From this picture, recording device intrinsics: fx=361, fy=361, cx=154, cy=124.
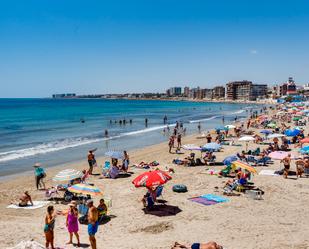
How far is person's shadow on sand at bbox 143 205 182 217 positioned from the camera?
40.3 ft

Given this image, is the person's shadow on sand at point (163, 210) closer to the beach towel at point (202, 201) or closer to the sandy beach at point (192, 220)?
the sandy beach at point (192, 220)

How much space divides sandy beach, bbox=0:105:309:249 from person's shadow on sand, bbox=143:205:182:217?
3 centimetres

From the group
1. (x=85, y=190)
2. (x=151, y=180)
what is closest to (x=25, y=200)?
(x=85, y=190)

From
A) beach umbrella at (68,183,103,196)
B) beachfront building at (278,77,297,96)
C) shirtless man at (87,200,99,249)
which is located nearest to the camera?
shirtless man at (87,200,99,249)

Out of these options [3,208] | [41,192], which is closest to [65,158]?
[41,192]

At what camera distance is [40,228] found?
1101 cm

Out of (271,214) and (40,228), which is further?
(271,214)

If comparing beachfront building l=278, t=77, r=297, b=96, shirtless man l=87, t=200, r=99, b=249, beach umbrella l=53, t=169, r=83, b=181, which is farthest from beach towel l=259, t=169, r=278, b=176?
beachfront building l=278, t=77, r=297, b=96

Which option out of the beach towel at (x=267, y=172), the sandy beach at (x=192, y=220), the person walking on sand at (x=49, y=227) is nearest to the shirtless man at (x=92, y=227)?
the sandy beach at (x=192, y=220)

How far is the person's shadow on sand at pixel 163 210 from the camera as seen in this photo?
12.3 m

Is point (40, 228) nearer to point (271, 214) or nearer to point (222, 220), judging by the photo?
point (222, 220)

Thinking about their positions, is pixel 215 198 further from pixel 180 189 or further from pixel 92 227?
pixel 92 227

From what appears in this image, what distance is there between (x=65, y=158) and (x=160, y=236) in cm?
1763

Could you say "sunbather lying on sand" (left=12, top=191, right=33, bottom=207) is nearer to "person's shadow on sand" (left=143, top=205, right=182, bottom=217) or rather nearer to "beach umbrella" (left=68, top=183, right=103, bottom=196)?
"beach umbrella" (left=68, top=183, right=103, bottom=196)
